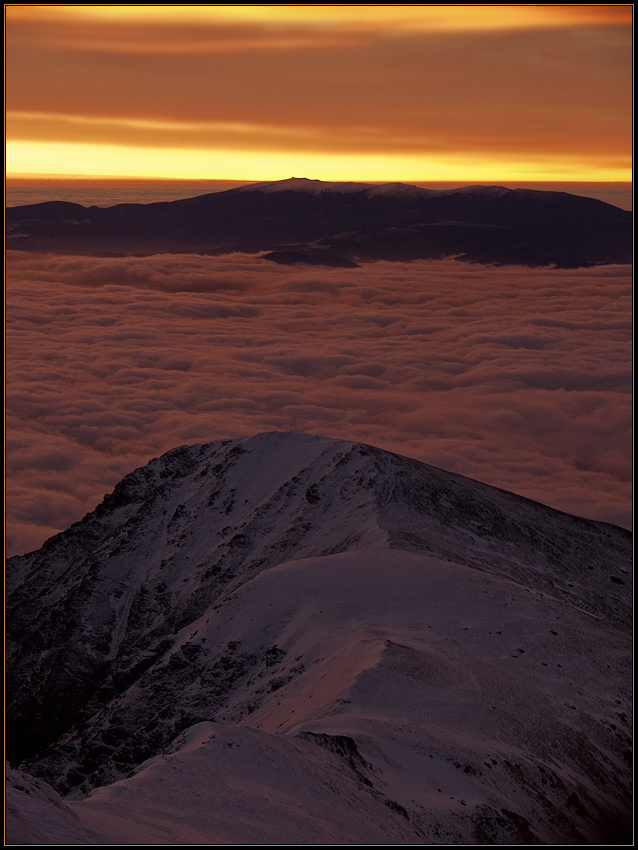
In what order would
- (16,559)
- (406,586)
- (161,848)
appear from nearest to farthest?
1. (161,848)
2. (406,586)
3. (16,559)

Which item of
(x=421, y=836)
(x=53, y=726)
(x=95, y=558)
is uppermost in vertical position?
(x=421, y=836)

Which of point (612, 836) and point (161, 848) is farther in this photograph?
point (612, 836)

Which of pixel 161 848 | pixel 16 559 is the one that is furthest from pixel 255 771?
pixel 16 559

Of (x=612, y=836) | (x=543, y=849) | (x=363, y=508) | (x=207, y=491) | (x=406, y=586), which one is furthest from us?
(x=207, y=491)

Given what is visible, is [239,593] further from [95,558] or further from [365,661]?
[95,558]

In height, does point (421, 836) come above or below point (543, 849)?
below

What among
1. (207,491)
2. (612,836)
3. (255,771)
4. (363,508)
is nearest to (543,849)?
(255,771)

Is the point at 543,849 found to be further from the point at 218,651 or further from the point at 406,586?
the point at 218,651
